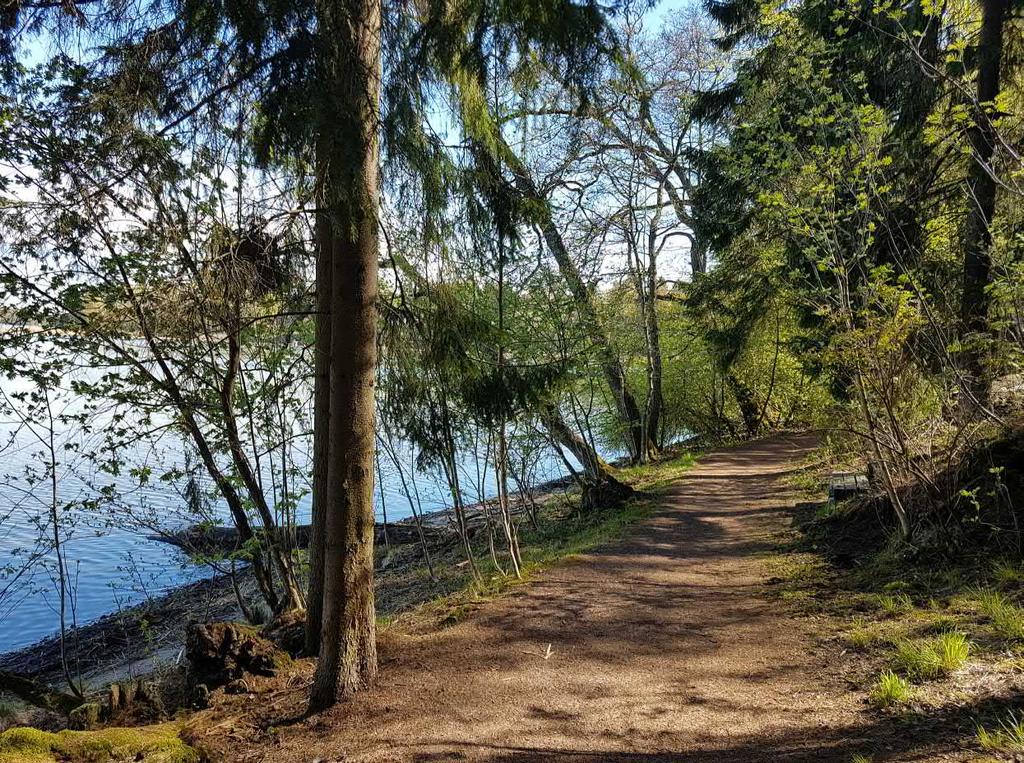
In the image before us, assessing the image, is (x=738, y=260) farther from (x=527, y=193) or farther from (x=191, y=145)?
(x=191, y=145)

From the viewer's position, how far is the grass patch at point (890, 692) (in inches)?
127

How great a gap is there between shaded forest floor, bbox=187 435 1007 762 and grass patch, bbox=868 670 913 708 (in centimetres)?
6

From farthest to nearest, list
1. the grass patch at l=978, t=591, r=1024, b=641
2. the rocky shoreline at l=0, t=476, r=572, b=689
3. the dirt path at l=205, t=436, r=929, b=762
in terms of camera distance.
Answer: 1. the rocky shoreline at l=0, t=476, r=572, b=689
2. the grass patch at l=978, t=591, r=1024, b=641
3. the dirt path at l=205, t=436, r=929, b=762

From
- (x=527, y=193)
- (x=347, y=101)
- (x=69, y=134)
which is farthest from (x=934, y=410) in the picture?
(x=69, y=134)

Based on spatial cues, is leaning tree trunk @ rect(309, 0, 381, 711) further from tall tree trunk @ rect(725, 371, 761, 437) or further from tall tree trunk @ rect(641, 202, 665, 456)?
tall tree trunk @ rect(725, 371, 761, 437)

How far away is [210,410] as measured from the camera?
18.0 ft

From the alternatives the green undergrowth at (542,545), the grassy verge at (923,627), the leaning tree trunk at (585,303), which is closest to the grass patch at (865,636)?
the grassy verge at (923,627)

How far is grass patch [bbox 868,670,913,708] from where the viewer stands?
3.23 meters

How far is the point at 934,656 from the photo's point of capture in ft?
11.3

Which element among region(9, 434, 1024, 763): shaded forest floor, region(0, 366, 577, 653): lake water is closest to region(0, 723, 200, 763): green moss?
region(9, 434, 1024, 763): shaded forest floor

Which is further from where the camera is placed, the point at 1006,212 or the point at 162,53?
the point at 1006,212

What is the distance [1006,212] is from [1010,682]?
460 cm

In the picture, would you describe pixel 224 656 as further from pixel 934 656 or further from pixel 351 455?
pixel 934 656

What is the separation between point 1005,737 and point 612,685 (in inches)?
83.5
